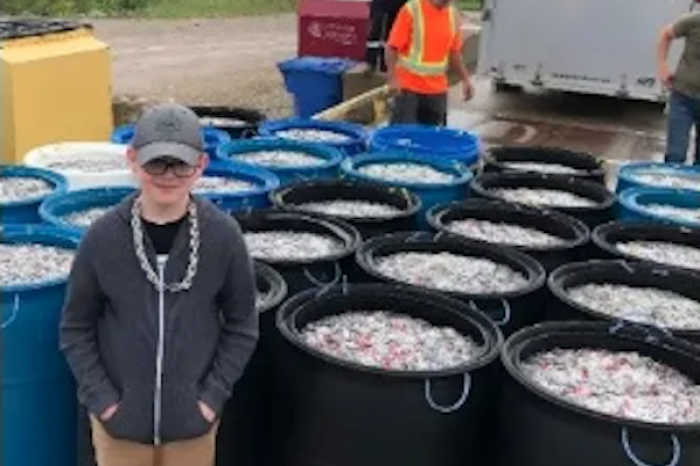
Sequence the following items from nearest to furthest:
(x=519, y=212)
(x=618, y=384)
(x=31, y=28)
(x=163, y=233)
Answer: (x=163, y=233), (x=618, y=384), (x=519, y=212), (x=31, y=28)

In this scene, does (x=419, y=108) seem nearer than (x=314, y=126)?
No

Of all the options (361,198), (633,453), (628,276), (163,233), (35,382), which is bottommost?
(35,382)

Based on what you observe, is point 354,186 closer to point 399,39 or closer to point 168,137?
point 168,137

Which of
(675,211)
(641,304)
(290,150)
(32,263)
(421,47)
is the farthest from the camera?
(421,47)

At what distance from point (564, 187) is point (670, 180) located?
3.06 ft

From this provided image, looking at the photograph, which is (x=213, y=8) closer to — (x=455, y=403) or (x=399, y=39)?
(x=399, y=39)

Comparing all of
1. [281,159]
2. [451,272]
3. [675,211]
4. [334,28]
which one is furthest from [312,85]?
[451,272]

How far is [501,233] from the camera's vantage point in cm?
491

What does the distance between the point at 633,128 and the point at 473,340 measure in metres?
9.09

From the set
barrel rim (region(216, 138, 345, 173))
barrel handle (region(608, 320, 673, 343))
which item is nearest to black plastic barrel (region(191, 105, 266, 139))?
barrel rim (region(216, 138, 345, 173))

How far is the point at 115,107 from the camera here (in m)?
11.4

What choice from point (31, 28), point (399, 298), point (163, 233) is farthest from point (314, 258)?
point (31, 28)

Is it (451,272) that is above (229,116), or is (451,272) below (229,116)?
below

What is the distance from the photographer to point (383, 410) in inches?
123
